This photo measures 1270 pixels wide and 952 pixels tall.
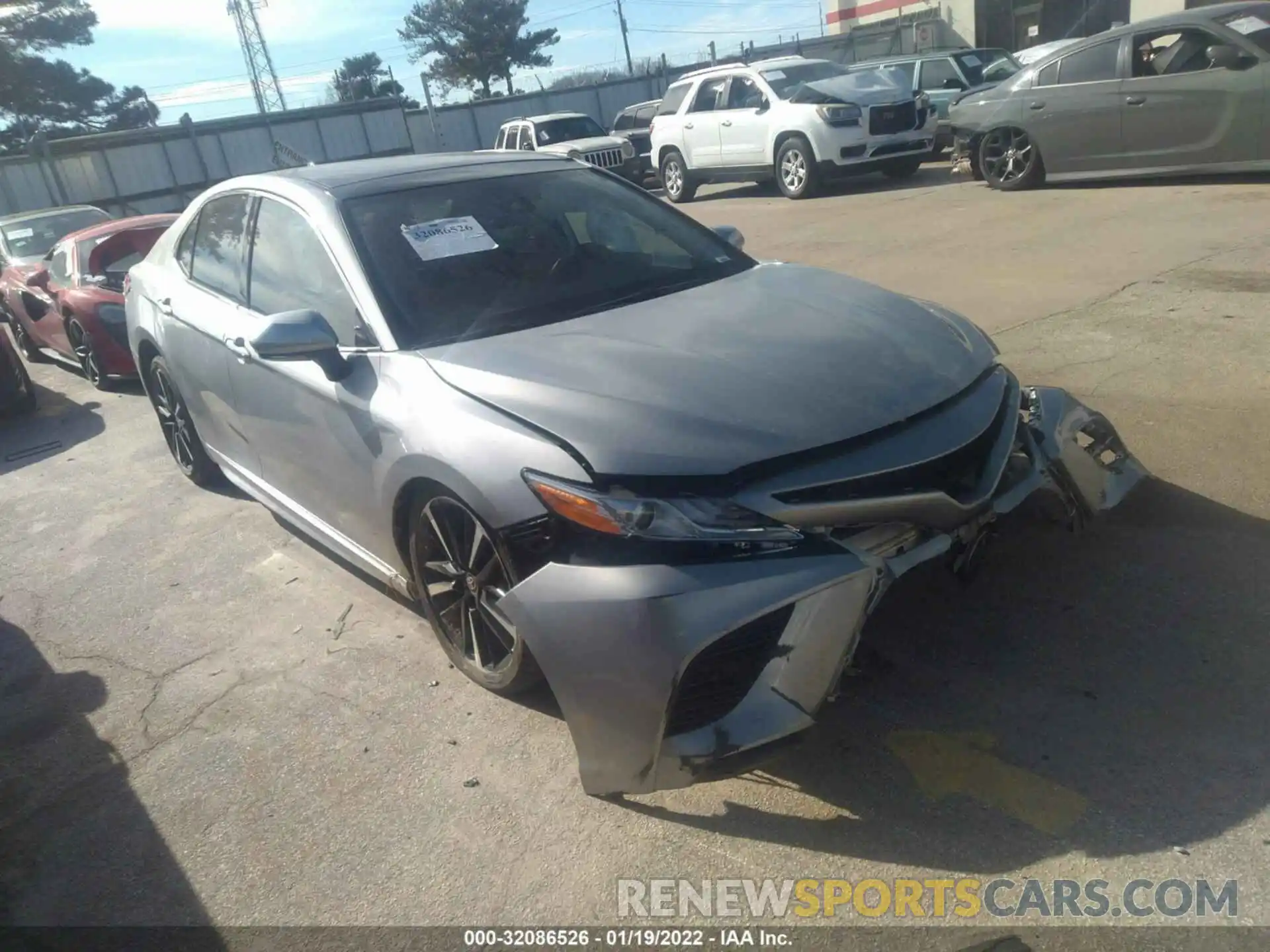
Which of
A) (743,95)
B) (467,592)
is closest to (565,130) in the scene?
(743,95)

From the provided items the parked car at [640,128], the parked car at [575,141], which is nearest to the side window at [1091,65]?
the parked car at [575,141]

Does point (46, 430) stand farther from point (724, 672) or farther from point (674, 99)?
point (674, 99)

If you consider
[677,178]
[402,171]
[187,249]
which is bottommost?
[677,178]

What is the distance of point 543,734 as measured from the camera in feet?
10.2

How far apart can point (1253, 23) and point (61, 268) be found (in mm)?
10951

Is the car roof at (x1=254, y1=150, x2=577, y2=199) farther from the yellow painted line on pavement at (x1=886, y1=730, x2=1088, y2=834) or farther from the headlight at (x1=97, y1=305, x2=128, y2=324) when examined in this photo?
the headlight at (x1=97, y1=305, x2=128, y2=324)

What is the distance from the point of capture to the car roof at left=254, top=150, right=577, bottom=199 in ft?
12.4

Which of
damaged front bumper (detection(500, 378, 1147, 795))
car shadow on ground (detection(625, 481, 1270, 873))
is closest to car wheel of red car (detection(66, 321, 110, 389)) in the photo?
damaged front bumper (detection(500, 378, 1147, 795))

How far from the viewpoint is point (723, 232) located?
4.44 meters

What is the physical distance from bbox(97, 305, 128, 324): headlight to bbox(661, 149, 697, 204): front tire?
1016cm

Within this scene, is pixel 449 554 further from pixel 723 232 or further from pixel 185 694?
pixel 723 232

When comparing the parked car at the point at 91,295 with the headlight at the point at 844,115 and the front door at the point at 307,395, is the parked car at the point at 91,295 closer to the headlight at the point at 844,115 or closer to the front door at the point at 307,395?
the front door at the point at 307,395

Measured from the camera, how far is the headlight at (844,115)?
13.3 m

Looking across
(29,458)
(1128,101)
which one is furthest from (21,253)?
(1128,101)
